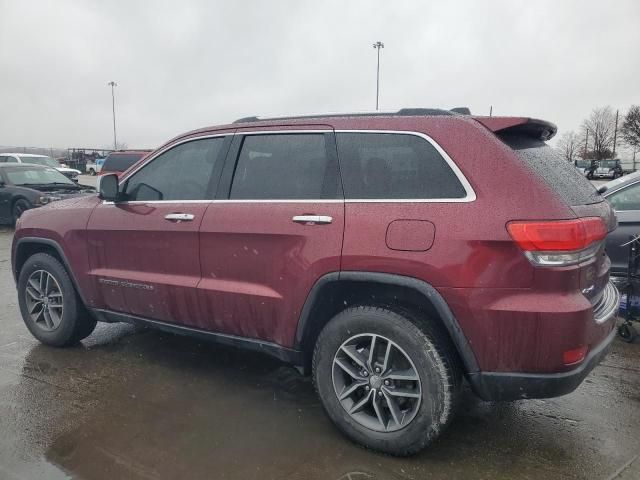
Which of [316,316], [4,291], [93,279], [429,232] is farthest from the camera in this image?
[4,291]

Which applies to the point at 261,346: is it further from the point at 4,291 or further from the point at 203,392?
the point at 4,291

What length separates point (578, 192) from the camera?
286 centimetres

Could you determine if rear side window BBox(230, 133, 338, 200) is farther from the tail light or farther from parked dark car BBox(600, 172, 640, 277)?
parked dark car BBox(600, 172, 640, 277)

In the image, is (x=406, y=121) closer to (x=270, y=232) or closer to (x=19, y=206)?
(x=270, y=232)

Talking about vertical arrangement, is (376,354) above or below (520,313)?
below

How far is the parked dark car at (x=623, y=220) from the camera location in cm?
536

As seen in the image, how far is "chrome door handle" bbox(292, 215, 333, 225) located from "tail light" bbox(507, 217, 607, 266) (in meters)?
0.99

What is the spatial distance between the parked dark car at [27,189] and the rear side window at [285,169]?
9.26m

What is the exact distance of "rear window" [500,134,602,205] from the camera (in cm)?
269

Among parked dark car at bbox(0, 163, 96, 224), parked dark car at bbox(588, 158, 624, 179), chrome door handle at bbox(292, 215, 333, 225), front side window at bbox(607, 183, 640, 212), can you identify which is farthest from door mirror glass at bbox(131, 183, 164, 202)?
parked dark car at bbox(588, 158, 624, 179)

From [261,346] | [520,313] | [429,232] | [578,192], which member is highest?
[578,192]

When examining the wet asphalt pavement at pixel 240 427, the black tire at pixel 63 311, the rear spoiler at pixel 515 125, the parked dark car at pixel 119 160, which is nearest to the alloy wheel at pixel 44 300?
the black tire at pixel 63 311

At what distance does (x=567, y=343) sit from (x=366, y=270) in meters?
1.04

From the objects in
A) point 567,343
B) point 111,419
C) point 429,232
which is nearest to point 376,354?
point 429,232
